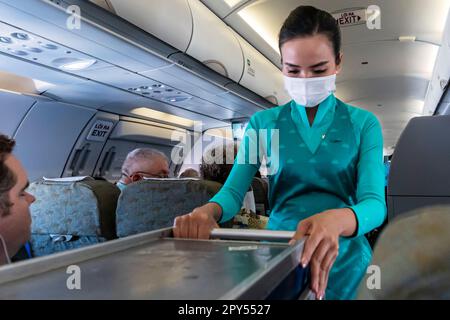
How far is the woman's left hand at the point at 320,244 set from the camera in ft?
3.26

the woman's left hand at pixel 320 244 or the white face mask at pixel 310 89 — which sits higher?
the white face mask at pixel 310 89

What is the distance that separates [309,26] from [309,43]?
7cm

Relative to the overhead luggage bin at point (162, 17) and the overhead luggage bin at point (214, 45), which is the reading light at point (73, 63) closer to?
the overhead luggage bin at point (162, 17)

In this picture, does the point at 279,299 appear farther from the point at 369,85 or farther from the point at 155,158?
the point at 369,85

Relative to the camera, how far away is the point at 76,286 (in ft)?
2.50

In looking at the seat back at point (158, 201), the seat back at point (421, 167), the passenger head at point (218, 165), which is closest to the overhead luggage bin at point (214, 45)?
the passenger head at point (218, 165)

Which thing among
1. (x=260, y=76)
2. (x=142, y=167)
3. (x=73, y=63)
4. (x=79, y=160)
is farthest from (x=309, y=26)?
(x=79, y=160)

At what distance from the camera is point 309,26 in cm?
150

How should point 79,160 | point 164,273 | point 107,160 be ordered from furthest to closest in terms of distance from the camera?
1. point 107,160
2. point 79,160
3. point 164,273

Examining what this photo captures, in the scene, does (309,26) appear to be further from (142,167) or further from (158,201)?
(142,167)

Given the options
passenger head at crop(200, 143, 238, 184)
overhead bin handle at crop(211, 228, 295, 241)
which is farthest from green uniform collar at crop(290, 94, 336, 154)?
passenger head at crop(200, 143, 238, 184)

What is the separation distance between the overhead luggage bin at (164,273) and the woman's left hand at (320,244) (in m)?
0.04

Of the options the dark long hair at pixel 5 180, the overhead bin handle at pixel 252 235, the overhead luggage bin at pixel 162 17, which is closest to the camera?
the overhead bin handle at pixel 252 235

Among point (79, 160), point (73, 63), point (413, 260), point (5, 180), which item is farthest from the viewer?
point (79, 160)
